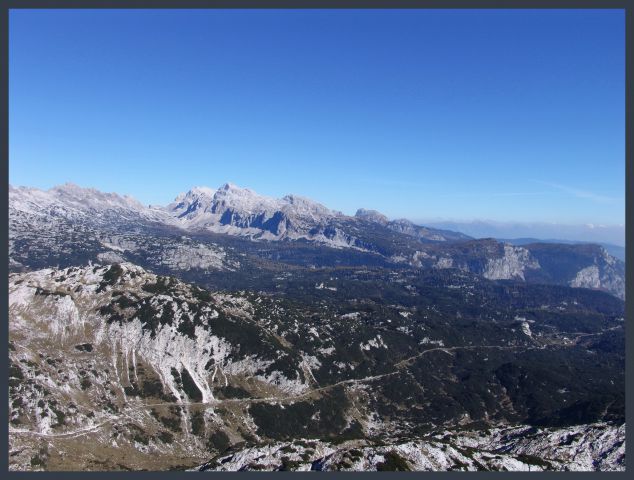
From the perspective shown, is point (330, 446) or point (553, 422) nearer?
point (330, 446)

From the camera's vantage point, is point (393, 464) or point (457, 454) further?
point (457, 454)

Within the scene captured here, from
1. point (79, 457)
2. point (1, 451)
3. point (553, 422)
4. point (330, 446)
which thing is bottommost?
point (553, 422)

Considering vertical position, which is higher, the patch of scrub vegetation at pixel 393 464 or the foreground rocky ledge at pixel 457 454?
the patch of scrub vegetation at pixel 393 464

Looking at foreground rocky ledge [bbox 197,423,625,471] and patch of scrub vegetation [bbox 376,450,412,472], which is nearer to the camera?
patch of scrub vegetation [bbox 376,450,412,472]

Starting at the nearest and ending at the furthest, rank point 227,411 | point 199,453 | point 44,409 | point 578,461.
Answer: point 578,461 < point 44,409 < point 199,453 < point 227,411

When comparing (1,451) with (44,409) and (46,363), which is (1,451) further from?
(46,363)

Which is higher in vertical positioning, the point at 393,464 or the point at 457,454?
the point at 393,464

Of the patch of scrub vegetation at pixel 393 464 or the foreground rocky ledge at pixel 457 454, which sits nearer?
the patch of scrub vegetation at pixel 393 464

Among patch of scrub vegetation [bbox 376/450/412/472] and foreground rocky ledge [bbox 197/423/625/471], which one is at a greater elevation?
patch of scrub vegetation [bbox 376/450/412/472]

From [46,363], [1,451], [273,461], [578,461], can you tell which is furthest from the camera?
[46,363]

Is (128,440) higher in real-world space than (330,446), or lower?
lower

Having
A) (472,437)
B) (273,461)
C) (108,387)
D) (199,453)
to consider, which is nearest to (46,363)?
(108,387)
